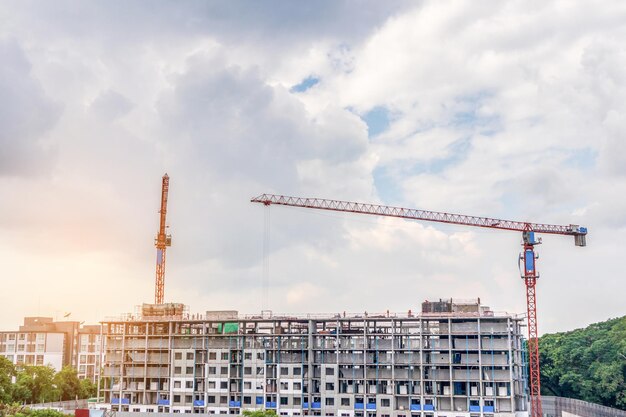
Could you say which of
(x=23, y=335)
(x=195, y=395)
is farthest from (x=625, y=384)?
(x=23, y=335)

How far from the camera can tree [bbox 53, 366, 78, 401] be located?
143375mm

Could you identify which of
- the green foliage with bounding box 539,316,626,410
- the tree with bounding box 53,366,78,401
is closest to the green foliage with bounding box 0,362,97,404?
the tree with bounding box 53,366,78,401

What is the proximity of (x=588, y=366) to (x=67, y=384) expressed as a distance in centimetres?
10283

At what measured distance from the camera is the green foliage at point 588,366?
12512 cm

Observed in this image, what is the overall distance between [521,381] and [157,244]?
84.2m

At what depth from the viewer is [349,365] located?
113 meters

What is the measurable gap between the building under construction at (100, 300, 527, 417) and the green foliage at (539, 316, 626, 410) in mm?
22573

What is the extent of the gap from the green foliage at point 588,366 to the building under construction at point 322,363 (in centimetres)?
2257

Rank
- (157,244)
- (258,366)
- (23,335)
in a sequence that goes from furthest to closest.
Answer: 1. (23,335)
2. (157,244)
3. (258,366)

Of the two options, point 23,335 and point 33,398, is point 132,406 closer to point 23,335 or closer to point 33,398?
point 33,398

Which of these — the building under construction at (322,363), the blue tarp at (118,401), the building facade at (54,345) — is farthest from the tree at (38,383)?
the building facade at (54,345)

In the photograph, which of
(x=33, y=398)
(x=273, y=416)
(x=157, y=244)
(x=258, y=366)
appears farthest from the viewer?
(x=157, y=244)

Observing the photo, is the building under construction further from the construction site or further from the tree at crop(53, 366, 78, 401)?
the tree at crop(53, 366, 78, 401)

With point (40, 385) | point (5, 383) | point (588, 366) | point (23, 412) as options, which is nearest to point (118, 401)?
point (5, 383)
